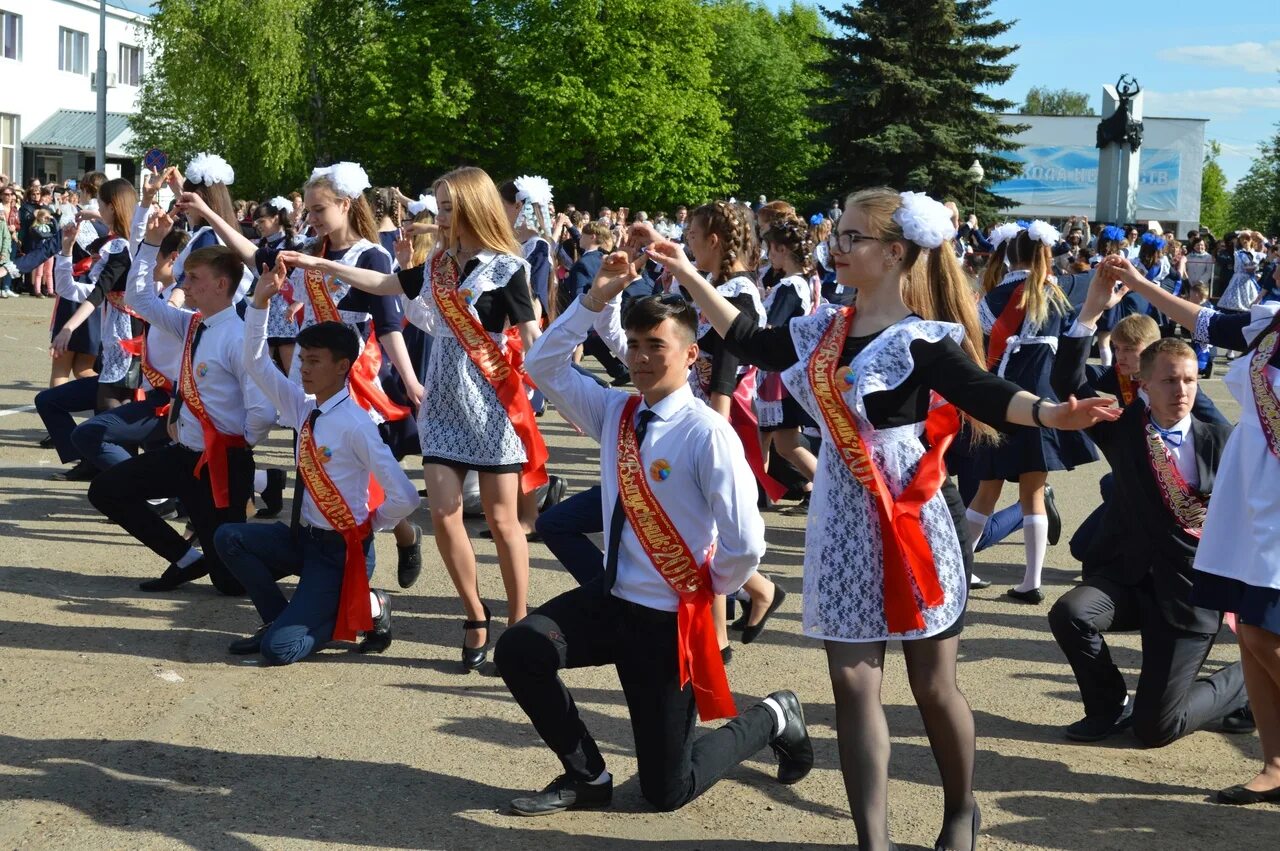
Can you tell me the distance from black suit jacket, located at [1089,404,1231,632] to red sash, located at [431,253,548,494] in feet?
7.09

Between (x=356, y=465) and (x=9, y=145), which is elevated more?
(x=9, y=145)

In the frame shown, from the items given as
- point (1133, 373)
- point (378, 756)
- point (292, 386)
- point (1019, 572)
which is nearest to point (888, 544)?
point (378, 756)

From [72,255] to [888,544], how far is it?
9.06 m

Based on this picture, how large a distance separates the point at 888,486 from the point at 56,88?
5814 centimetres

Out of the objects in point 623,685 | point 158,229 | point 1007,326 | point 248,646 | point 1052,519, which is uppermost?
point 158,229

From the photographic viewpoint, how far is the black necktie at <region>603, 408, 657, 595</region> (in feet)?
13.9

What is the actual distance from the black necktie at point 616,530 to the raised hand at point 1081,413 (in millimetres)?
1278

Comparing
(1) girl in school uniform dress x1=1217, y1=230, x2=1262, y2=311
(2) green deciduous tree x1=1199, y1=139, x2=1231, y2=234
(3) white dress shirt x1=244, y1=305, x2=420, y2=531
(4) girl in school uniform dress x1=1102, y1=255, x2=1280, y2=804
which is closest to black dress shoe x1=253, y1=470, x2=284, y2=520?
(3) white dress shirt x1=244, y1=305, x2=420, y2=531

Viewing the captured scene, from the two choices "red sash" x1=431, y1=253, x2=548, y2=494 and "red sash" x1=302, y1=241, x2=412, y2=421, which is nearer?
"red sash" x1=431, y1=253, x2=548, y2=494

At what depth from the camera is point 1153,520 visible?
503 centimetres

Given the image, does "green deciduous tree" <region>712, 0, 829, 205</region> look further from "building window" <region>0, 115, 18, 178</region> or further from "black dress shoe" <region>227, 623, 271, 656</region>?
"black dress shoe" <region>227, 623, 271, 656</region>

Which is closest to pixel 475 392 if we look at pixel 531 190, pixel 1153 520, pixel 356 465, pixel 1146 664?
pixel 356 465

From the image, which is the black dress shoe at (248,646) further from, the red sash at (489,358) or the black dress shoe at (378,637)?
the red sash at (489,358)

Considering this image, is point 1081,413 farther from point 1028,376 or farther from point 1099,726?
point 1028,376
